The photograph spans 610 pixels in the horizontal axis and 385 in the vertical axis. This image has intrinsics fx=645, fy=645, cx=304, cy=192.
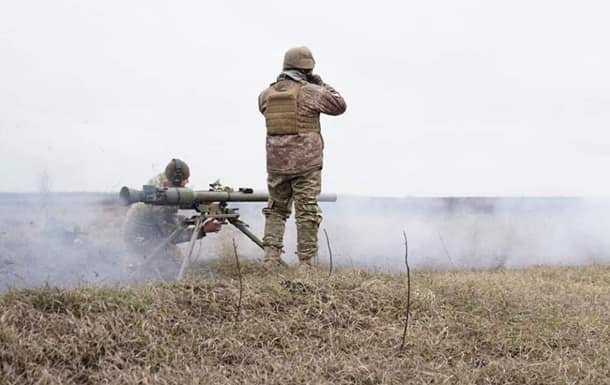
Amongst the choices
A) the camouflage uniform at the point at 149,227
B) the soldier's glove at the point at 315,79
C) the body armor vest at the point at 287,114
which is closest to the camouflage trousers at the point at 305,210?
the body armor vest at the point at 287,114

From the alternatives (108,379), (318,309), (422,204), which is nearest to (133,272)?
(318,309)

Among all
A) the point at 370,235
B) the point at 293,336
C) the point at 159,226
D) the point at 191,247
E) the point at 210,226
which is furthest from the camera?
the point at 370,235

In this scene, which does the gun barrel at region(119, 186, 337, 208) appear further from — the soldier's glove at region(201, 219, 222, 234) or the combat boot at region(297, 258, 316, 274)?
the combat boot at region(297, 258, 316, 274)

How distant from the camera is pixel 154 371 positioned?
10.9 feet

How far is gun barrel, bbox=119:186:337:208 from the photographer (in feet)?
19.0

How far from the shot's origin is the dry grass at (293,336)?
3.30 metres

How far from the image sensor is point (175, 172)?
6.65 metres

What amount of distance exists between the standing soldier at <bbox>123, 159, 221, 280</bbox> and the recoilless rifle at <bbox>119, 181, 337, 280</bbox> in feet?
0.60

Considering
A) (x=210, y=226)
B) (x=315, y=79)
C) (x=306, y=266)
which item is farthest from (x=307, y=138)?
(x=210, y=226)

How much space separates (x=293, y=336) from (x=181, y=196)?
8.59 ft

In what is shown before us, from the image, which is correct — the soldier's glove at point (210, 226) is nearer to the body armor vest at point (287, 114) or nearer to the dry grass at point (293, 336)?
the body armor vest at point (287, 114)

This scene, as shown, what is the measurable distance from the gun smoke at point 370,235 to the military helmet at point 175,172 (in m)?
0.88

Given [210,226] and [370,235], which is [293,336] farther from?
[370,235]

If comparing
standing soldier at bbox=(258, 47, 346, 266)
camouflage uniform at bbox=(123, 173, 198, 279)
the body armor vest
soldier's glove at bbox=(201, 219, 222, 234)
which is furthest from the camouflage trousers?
camouflage uniform at bbox=(123, 173, 198, 279)
